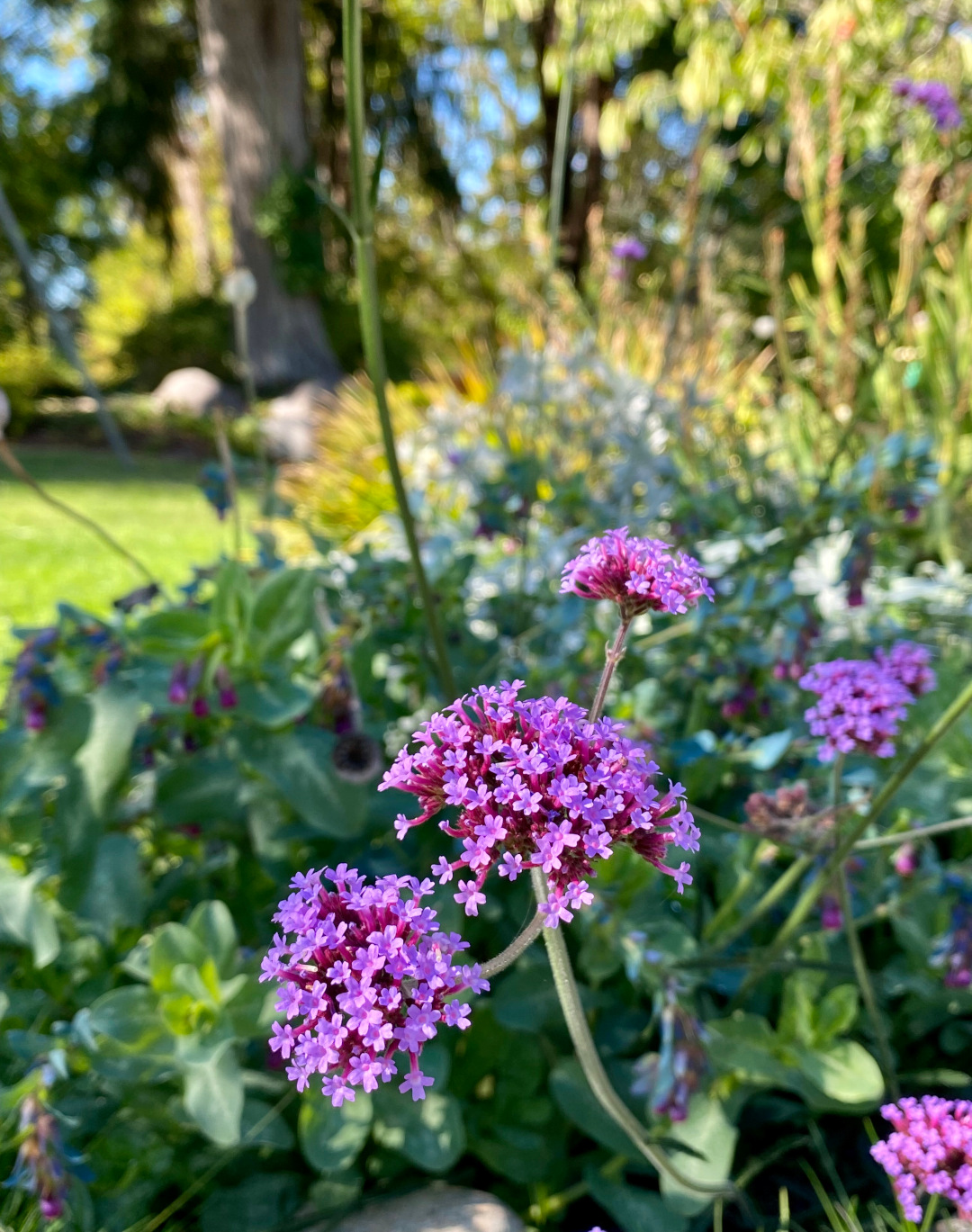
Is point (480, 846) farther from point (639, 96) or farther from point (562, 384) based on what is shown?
point (639, 96)

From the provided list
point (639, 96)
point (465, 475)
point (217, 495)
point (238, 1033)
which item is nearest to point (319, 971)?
point (238, 1033)

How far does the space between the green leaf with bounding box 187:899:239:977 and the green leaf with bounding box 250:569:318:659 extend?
32cm

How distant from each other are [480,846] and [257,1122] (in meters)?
0.72

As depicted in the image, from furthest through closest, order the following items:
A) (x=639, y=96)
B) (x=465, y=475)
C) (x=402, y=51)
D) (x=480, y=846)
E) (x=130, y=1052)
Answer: (x=402, y=51), (x=639, y=96), (x=465, y=475), (x=130, y=1052), (x=480, y=846)

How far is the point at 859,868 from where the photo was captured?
1.14 metres

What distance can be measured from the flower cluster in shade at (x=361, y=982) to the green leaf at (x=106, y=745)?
692 mm

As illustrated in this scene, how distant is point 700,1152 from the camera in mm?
954

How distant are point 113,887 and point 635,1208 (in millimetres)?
691

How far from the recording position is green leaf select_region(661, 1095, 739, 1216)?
94cm

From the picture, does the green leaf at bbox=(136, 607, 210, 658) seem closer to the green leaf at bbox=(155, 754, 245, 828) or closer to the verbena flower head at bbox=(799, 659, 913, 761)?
the green leaf at bbox=(155, 754, 245, 828)

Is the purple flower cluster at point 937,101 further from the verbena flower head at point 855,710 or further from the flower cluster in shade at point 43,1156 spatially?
the flower cluster in shade at point 43,1156

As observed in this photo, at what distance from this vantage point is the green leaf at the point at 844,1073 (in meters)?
0.97

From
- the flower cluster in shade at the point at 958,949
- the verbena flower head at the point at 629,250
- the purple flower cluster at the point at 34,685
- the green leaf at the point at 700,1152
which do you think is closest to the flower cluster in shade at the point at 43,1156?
the purple flower cluster at the point at 34,685

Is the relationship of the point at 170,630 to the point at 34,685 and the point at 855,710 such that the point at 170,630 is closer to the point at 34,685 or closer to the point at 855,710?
the point at 34,685
